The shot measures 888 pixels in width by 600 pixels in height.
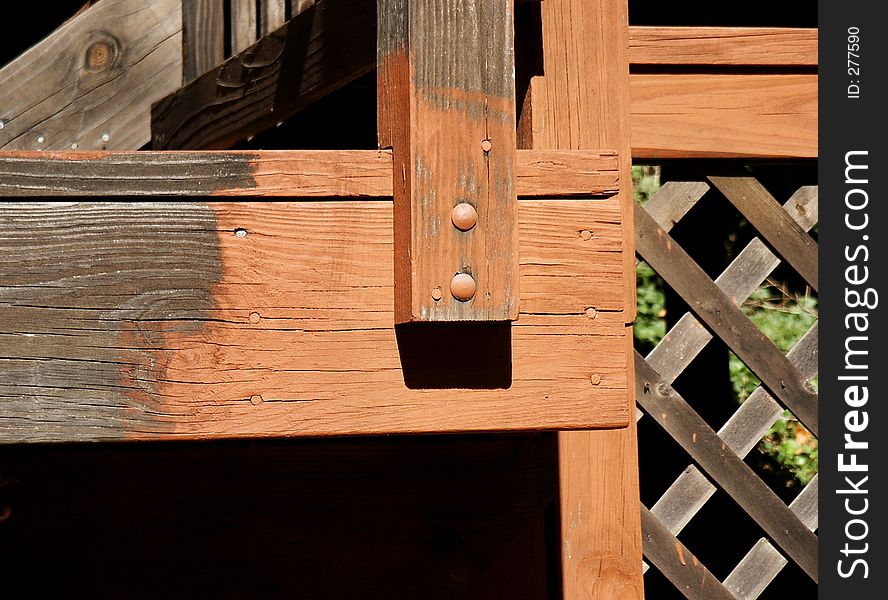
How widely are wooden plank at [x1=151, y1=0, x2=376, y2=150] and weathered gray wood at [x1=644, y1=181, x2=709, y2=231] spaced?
966 millimetres

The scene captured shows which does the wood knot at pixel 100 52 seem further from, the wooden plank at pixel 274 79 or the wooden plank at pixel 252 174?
the wooden plank at pixel 252 174

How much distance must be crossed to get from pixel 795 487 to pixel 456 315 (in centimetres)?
370

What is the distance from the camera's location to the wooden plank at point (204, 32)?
7.46ft

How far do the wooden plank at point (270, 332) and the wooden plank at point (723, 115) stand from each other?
1.21 metres

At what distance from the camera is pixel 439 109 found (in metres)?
0.96

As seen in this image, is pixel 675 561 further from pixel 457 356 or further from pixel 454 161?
pixel 454 161

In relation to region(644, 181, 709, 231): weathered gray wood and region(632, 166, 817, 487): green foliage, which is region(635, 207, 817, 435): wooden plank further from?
region(632, 166, 817, 487): green foliage

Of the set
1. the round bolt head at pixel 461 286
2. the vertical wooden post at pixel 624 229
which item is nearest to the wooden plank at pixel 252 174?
the round bolt head at pixel 461 286

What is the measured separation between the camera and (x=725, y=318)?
2.45 meters

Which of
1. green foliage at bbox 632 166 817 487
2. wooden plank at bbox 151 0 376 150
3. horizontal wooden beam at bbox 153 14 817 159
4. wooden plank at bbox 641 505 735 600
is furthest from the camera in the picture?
green foliage at bbox 632 166 817 487

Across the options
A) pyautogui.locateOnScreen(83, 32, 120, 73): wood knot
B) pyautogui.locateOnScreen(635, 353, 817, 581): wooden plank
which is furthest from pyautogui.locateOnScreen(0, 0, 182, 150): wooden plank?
pyautogui.locateOnScreen(635, 353, 817, 581): wooden plank

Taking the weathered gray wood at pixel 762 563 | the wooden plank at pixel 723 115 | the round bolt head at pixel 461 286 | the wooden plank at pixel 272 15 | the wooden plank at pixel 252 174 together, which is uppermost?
the wooden plank at pixel 272 15

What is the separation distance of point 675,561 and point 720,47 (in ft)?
4.11

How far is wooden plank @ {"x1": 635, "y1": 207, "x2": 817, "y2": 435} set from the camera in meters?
2.40
